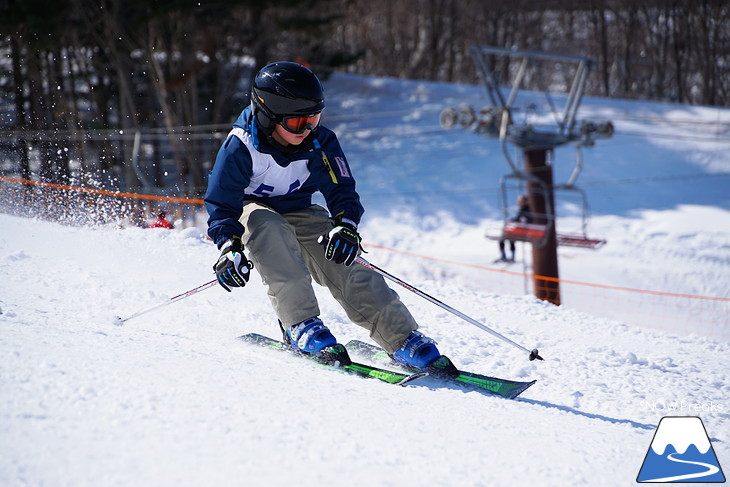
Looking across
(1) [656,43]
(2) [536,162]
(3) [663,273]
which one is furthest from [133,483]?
(1) [656,43]

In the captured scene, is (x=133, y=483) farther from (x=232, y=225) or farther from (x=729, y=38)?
(x=729, y=38)

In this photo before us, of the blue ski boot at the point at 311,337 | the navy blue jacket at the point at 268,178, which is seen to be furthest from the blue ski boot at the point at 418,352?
the navy blue jacket at the point at 268,178

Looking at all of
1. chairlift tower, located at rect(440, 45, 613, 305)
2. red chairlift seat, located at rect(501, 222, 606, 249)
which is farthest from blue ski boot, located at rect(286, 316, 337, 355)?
red chairlift seat, located at rect(501, 222, 606, 249)

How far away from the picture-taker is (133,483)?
1.78 metres

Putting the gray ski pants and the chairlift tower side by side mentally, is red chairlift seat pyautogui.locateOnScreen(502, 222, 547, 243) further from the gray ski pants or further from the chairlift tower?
the gray ski pants

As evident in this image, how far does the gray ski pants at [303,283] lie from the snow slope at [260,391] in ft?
1.01

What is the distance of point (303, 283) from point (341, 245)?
255 millimetres

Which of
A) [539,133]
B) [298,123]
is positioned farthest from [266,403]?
[539,133]

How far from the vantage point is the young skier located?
3.24 metres

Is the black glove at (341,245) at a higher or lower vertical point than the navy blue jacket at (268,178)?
lower

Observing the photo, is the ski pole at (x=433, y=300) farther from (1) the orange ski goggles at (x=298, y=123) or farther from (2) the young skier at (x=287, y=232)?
(1) the orange ski goggles at (x=298, y=123)

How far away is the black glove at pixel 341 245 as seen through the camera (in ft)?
10.8

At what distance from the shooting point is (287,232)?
3352mm

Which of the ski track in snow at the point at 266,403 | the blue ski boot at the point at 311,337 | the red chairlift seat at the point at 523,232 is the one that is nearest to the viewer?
the ski track in snow at the point at 266,403
